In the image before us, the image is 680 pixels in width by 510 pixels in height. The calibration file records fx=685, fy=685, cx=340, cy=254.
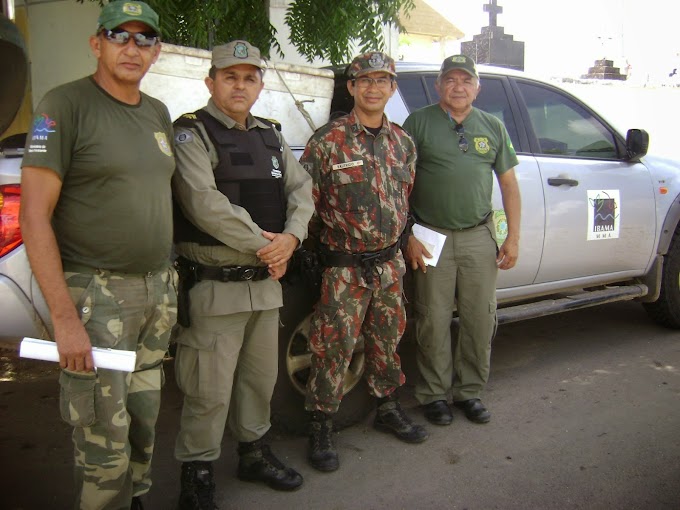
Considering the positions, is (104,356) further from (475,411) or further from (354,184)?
(475,411)

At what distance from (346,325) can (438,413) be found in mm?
906

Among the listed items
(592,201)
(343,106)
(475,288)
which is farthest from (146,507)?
(592,201)

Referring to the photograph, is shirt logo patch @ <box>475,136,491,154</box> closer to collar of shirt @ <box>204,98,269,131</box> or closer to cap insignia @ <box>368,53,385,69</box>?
cap insignia @ <box>368,53,385,69</box>

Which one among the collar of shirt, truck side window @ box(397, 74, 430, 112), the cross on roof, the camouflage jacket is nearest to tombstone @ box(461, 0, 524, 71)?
the cross on roof

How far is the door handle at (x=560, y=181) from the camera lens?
13.7 ft

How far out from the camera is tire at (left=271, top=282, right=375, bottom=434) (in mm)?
3281

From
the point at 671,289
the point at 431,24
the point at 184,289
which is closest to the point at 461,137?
the point at 184,289

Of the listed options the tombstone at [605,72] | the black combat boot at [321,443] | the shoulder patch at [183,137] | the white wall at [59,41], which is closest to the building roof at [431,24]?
the tombstone at [605,72]

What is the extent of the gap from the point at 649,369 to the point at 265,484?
280 cm

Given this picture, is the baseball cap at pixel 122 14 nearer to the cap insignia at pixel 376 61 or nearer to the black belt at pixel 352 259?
the cap insignia at pixel 376 61

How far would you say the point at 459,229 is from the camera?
11.7 feet

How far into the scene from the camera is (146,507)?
286 cm

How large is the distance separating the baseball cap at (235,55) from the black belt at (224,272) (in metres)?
0.78

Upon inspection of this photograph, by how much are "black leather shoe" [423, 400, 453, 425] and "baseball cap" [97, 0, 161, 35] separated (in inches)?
95.8
